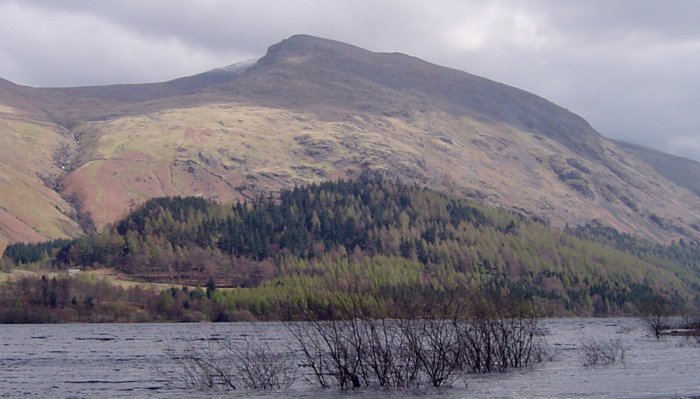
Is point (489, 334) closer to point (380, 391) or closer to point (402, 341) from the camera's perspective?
point (402, 341)

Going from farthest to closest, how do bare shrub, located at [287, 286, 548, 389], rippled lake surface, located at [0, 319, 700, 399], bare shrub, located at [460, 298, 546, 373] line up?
bare shrub, located at [460, 298, 546, 373] < rippled lake surface, located at [0, 319, 700, 399] < bare shrub, located at [287, 286, 548, 389]

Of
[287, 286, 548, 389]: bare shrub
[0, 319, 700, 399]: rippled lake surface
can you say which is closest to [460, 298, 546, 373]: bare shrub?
[287, 286, 548, 389]: bare shrub

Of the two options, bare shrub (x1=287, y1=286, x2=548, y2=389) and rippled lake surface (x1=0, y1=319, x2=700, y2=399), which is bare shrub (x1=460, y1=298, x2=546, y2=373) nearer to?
bare shrub (x1=287, y1=286, x2=548, y2=389)

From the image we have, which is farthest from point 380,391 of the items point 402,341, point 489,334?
point 489,334

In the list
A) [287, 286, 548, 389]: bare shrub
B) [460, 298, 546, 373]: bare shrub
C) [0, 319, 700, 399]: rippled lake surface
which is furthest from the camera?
[460, 298, 546, 373]: bare shrub

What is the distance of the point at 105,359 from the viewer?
102m

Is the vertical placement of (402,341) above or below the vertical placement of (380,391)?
above

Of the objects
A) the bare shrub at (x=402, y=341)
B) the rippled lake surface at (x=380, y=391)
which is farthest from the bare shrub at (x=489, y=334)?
the rippled lake surface at (x=380, y=391)

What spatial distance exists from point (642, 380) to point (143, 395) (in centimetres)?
3126

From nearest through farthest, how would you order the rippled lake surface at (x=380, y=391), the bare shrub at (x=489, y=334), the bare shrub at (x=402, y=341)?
the bare shrub at (x=402, y=341) < the rippled lake surface at (x=380, y=391) < the bare shrub at (x=489, y=334)

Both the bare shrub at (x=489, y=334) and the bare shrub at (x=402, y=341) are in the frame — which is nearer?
the bare shrub at (x=402, y=341)

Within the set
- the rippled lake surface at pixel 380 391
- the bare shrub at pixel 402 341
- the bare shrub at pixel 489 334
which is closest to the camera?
the bare shrub at pixel 402 341

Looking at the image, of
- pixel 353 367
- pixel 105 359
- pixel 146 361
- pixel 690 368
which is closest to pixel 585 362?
pixel 690 368

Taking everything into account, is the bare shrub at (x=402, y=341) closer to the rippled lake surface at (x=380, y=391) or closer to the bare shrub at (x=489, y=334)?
the bare shrub at (x=489, y=334)
